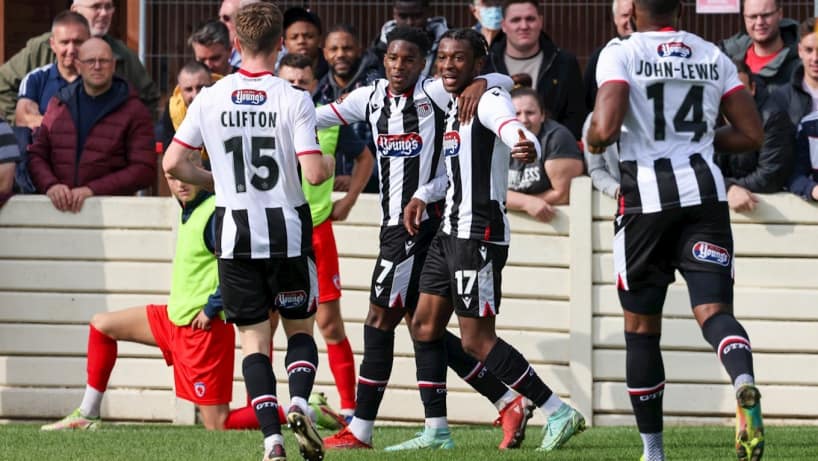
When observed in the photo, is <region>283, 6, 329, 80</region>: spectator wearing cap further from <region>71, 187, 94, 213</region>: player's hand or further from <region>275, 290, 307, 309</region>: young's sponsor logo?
<region>275, 290, 307, 309</region>: young's sponsor logo

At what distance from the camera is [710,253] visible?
629cm

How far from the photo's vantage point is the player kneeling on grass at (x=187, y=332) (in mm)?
9031

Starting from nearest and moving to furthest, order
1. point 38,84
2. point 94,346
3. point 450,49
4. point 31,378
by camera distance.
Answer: point 450,49, point 94,346, point 31,378, point 38,84

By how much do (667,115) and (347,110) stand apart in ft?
6.96

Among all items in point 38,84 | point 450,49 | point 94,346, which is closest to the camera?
point 450,49

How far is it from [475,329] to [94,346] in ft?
9.67

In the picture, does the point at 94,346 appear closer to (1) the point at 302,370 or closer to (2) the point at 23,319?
(2) the point at 23,319

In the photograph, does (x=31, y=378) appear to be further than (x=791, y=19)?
No

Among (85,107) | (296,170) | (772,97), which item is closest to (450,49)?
(296,170)

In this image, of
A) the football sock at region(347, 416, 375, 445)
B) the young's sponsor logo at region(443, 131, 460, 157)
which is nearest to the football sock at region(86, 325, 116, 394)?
the football sock at region(347, 416, 375, 445)

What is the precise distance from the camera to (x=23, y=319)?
10.2 metres

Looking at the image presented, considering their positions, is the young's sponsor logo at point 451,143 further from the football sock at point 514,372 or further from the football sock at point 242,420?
the football sock at point 242,420

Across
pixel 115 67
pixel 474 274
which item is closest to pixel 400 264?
pixel 474 274

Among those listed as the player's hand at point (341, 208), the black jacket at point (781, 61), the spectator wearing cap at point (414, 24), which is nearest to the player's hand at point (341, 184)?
the player's hand at point (341, 208)
